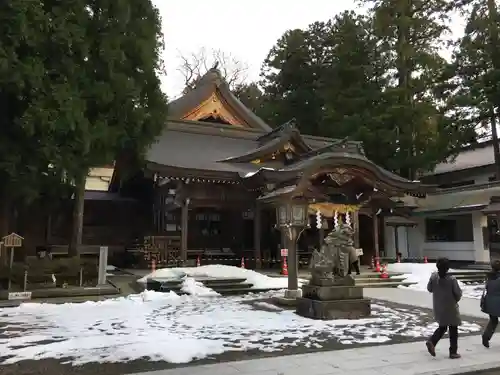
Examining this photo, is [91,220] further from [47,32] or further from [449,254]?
[449,254]

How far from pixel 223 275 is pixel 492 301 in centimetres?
891

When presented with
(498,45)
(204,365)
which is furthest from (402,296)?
(498,45)

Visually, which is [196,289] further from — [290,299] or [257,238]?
[257,238]

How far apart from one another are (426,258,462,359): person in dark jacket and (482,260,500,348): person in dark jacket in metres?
0.89

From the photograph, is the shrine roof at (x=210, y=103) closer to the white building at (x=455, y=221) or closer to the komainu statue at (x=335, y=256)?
the white building at (x=455, y=221)

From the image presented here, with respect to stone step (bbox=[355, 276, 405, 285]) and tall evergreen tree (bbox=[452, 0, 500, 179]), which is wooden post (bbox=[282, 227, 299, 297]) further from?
tall evergreen tree (bbox=[452, 0, 500, 179])

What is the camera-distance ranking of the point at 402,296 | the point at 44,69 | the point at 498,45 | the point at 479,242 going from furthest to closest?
the point at 498,45 → the point at 479,242 → the point at 402,296 → the point at 44,69

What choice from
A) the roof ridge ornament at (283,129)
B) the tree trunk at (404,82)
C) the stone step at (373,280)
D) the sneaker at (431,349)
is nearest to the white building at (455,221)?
the tree trunk at (404,82)

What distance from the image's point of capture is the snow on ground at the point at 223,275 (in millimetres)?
12930

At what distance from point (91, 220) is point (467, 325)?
1635 cm

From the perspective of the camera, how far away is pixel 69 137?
409 inches

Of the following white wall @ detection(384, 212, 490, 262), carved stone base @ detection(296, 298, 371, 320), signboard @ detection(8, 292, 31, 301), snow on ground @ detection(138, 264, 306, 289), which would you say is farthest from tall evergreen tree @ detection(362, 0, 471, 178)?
signboard @ detection(8, 292, 31, 301)

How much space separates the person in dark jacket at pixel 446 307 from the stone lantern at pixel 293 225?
4723mm

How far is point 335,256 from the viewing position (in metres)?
9.05
